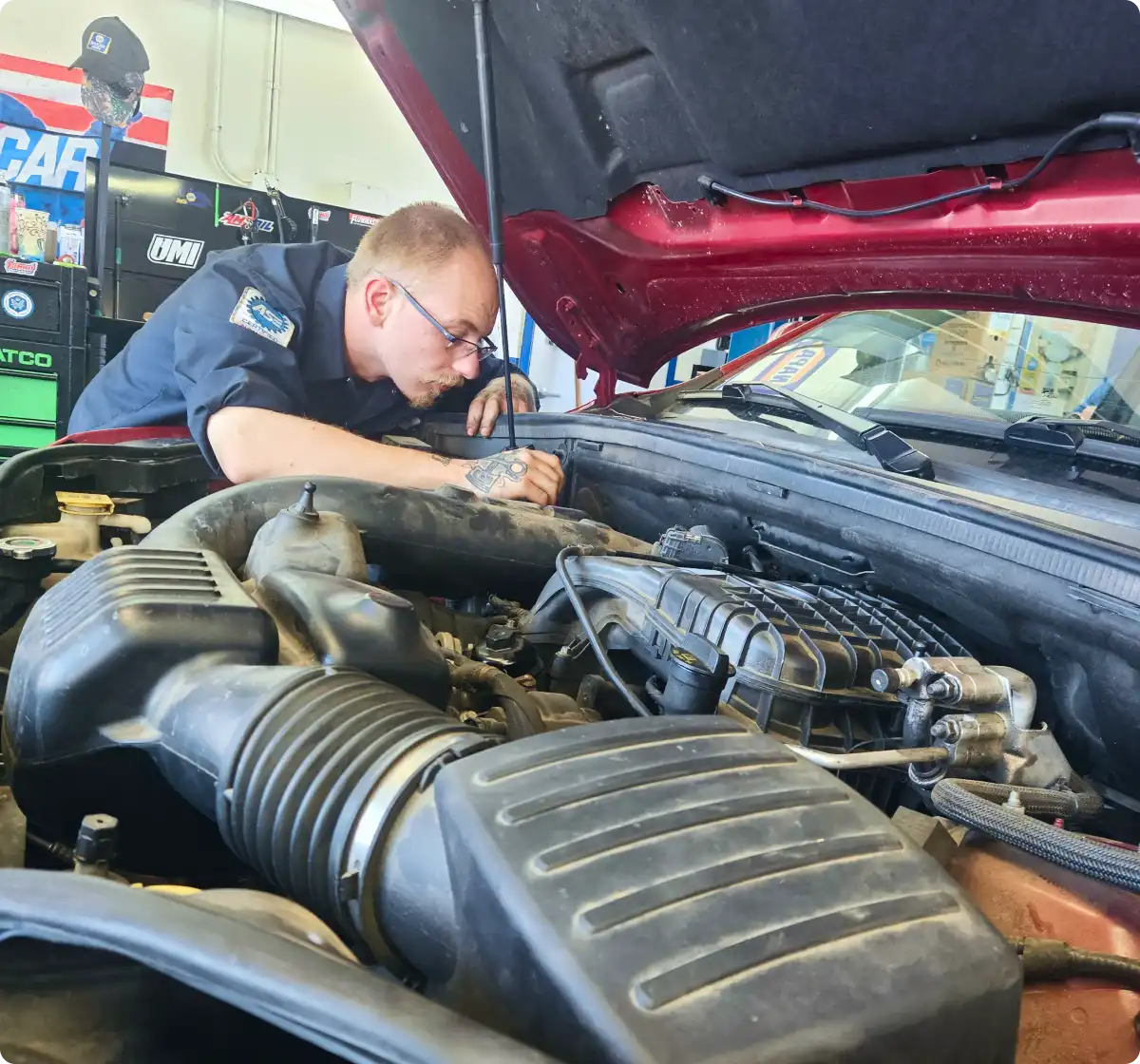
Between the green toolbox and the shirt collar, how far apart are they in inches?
98.0

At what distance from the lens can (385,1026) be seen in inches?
14.5

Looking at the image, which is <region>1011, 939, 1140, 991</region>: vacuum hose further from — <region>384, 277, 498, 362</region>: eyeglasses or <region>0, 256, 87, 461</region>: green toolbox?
<region>0, 256, 87, 461</region>: green toolbox

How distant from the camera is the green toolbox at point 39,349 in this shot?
3.77m

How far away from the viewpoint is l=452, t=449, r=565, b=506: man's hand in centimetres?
146

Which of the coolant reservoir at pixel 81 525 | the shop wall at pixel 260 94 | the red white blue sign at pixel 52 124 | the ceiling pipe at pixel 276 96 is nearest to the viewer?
the coolant reservoir at pixel 81 525

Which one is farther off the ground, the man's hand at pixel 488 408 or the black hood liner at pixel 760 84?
the black hood liner at pixel 760 84

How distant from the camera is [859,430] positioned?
1306mm

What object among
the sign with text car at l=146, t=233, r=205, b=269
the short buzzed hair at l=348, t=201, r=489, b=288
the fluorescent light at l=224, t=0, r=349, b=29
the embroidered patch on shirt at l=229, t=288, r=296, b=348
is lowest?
the embroidered patch on shirt at l=229, t=288, r=296, b=348

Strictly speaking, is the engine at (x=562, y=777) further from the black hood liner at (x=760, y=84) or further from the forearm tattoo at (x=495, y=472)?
the black hood liner at (x=760, y=84)

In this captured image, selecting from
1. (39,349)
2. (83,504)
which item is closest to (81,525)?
(83,504)

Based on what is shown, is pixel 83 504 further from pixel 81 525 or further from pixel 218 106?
pixel 218 106

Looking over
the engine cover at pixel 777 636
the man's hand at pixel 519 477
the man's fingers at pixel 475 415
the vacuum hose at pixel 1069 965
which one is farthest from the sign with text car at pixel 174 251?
the vacuum hose at pixel 1069 965

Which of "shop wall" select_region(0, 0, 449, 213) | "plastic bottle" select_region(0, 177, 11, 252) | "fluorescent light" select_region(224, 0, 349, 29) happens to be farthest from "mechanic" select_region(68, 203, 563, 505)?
"shop wall" select_region(0, 0, 449, 213)

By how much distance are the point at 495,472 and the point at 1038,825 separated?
975 millimetres
